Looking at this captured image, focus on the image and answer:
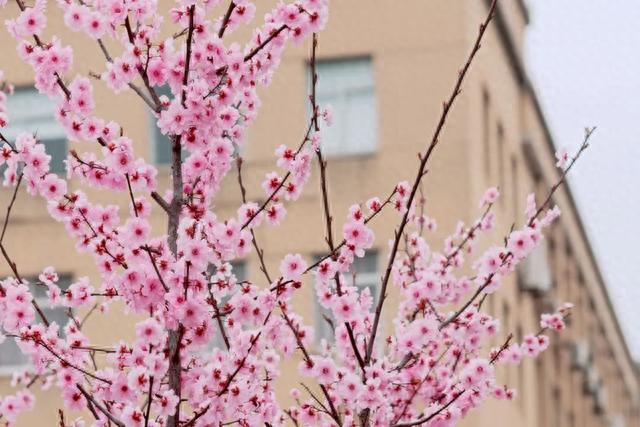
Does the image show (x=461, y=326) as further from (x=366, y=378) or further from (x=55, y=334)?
(x=55, y=334)

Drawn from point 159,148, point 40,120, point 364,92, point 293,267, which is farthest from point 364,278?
point 293,267

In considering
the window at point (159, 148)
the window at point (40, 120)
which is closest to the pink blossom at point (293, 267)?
the window at point (159, 148)

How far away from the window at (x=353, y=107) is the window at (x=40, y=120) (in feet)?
13.4

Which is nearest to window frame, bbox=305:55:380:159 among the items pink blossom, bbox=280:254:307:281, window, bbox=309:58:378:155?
window, bbox=309:58:378:155

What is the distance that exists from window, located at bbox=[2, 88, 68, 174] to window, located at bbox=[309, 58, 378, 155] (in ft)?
13.4

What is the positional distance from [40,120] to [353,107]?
4878 mm

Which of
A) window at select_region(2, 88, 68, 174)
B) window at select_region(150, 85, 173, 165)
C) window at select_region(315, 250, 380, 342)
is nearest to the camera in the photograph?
window at select_region(315, 250, 380, 342)

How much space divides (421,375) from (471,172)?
15.4 meters

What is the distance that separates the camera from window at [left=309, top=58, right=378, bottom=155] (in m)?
26.0

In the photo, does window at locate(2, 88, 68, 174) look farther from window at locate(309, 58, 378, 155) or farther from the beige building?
window at locate(309, 58, 378, 155)

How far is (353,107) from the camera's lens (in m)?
26.0

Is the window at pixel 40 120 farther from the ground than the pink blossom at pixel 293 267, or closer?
farther from the ground

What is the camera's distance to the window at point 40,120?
26.8 meters

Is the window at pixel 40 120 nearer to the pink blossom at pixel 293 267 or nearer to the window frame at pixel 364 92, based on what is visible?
the window frame at pixel 364 92
